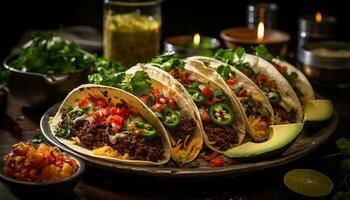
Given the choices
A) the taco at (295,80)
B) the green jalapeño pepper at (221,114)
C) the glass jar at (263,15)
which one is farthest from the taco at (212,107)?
the glass jar at (263,15)

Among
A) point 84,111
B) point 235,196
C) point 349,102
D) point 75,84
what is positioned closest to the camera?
point 235,196

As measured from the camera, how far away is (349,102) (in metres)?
5.02

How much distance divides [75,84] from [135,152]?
4.41 feet

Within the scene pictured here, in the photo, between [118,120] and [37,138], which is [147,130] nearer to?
[118,120]

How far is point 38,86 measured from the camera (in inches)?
173

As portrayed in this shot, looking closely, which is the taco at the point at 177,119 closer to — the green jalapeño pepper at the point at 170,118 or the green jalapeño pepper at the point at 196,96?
the green jalapeño pepper at the point at 170,118

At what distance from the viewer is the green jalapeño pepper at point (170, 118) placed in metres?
3.46

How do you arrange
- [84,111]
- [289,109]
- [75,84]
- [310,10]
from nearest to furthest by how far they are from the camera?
[84,111], [289,109], [75,84], [310,10]

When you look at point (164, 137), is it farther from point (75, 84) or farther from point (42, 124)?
point (75, 84)

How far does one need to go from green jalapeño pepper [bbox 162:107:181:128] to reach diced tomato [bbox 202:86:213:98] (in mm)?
352

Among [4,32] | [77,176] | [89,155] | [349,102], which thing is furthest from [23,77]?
[4,32]

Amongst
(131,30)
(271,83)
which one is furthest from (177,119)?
(131,30)

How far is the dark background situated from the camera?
8453 mm

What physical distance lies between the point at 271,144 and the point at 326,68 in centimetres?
197
